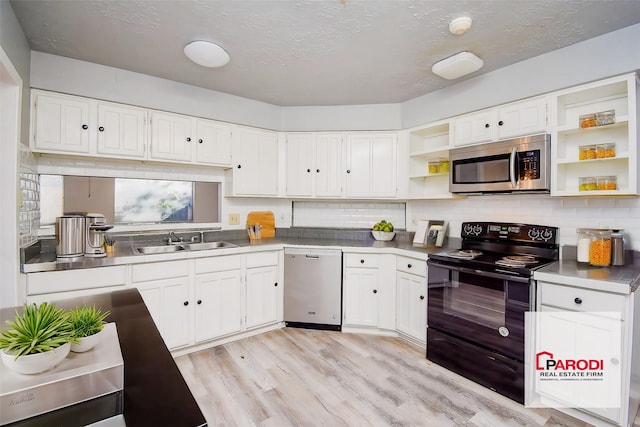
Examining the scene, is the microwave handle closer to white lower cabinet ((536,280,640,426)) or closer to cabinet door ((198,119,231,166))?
white lower cabinet ((536,280,640,426))

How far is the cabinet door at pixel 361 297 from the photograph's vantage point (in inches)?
125

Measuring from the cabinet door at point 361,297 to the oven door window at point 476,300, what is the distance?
0.78 m

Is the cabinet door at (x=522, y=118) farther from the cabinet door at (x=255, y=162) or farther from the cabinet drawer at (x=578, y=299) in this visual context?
the cabinet door at (x=255, y=162)

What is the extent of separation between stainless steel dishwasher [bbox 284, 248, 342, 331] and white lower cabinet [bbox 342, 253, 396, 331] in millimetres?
91

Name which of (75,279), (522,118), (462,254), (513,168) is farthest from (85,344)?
(522,118)

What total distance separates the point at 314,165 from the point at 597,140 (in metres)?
2.47

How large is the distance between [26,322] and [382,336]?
2.90 metres

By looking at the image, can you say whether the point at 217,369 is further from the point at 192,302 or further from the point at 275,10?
the point at 275,10

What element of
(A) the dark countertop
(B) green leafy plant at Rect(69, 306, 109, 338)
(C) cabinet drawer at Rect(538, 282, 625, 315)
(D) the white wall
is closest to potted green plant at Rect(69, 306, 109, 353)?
(B) green leafy plant at Rect(69, 306, 109, 338)

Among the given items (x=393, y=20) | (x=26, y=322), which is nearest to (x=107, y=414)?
(x=26, y=322)

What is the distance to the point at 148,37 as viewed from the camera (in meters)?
2.24

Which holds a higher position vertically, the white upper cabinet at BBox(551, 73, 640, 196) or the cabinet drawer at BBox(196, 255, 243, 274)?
the white upper cabinet at BBox(551, 73, 640, 196)

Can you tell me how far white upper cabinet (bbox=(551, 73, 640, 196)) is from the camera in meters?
2.04

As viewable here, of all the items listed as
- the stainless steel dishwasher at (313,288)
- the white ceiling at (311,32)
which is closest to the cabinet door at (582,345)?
the stainless steel dishwasher at (313,288)
